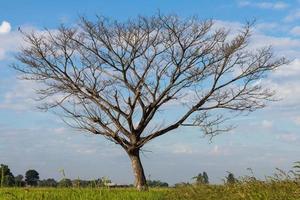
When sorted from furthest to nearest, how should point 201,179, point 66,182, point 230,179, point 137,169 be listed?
point 137,169
point 201,179
point 230,179
point 66,182

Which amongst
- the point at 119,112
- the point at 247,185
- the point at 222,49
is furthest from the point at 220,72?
the point at 247,185

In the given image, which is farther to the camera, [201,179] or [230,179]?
[201,179]

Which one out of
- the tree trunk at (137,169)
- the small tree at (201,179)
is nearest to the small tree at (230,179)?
the small tree at (201,179)

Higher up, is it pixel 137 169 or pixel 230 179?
pixel 137 169

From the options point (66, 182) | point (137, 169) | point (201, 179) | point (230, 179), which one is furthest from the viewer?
point (137, 169)

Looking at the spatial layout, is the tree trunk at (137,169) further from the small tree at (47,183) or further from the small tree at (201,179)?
the small tree at (47,183)

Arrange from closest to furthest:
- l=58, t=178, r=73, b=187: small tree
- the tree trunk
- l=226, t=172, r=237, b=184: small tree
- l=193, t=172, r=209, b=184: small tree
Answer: l=58, t=178, r=73, b=187: small tree < l=226, t=172, r=237, b=184: small tree < l=193, t=172, r=209, b=184: small tree < the tree trunk

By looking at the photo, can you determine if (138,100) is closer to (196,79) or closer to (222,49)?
(196,79)

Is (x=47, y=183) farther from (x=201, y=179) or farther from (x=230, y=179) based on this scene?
(x=201, y=179)

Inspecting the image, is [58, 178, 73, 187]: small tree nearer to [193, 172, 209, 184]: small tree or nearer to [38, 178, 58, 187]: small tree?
[38, 178, 58, 187]: small tree

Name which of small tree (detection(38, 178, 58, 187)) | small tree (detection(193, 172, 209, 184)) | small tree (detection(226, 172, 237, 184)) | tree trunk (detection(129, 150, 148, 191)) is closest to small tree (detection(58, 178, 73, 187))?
small tree (detection(38, 178, 58, 187))

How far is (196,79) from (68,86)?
6.29 metres

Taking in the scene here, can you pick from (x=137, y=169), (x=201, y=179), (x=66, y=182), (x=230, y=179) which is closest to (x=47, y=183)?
(x=66, y=182)

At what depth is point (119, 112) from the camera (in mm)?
26781
